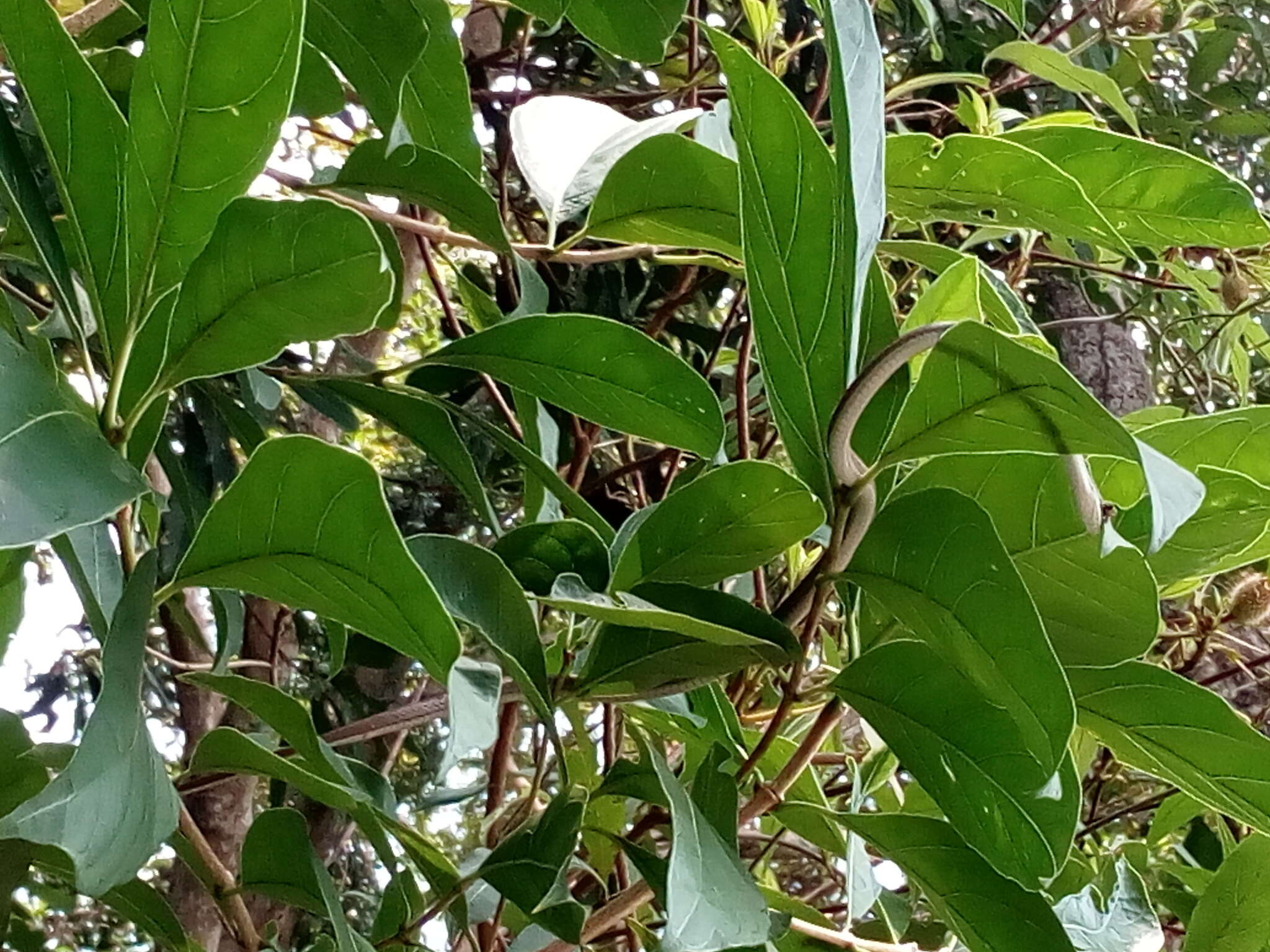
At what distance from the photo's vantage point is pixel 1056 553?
1.15 ft

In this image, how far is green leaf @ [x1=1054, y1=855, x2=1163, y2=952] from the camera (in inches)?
18.2

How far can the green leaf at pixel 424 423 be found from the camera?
0.48m

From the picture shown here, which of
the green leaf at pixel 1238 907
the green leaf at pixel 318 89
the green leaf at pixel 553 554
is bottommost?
the green leaf at pixel 1238 907

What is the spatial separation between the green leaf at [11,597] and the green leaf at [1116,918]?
16.9 inches

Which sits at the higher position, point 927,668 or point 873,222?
point 873,222

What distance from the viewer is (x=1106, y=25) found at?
1001mm

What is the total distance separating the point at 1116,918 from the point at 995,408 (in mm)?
300

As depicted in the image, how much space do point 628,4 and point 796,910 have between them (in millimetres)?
428

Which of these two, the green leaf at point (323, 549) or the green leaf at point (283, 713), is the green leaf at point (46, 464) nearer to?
the green leaf at point (323, 549)

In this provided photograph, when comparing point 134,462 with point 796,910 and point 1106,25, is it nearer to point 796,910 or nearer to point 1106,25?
point 796,910

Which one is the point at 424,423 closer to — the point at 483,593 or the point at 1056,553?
the point at 483,593

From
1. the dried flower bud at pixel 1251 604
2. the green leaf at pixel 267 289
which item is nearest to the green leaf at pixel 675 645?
the green leaf at pixel 267 289

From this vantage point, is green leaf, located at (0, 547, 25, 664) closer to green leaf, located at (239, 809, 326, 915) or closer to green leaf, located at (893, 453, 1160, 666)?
green leaf, located at (239, 809, 326, 915)

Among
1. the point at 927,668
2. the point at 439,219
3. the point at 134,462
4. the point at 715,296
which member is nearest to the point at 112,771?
the point at 134,462
